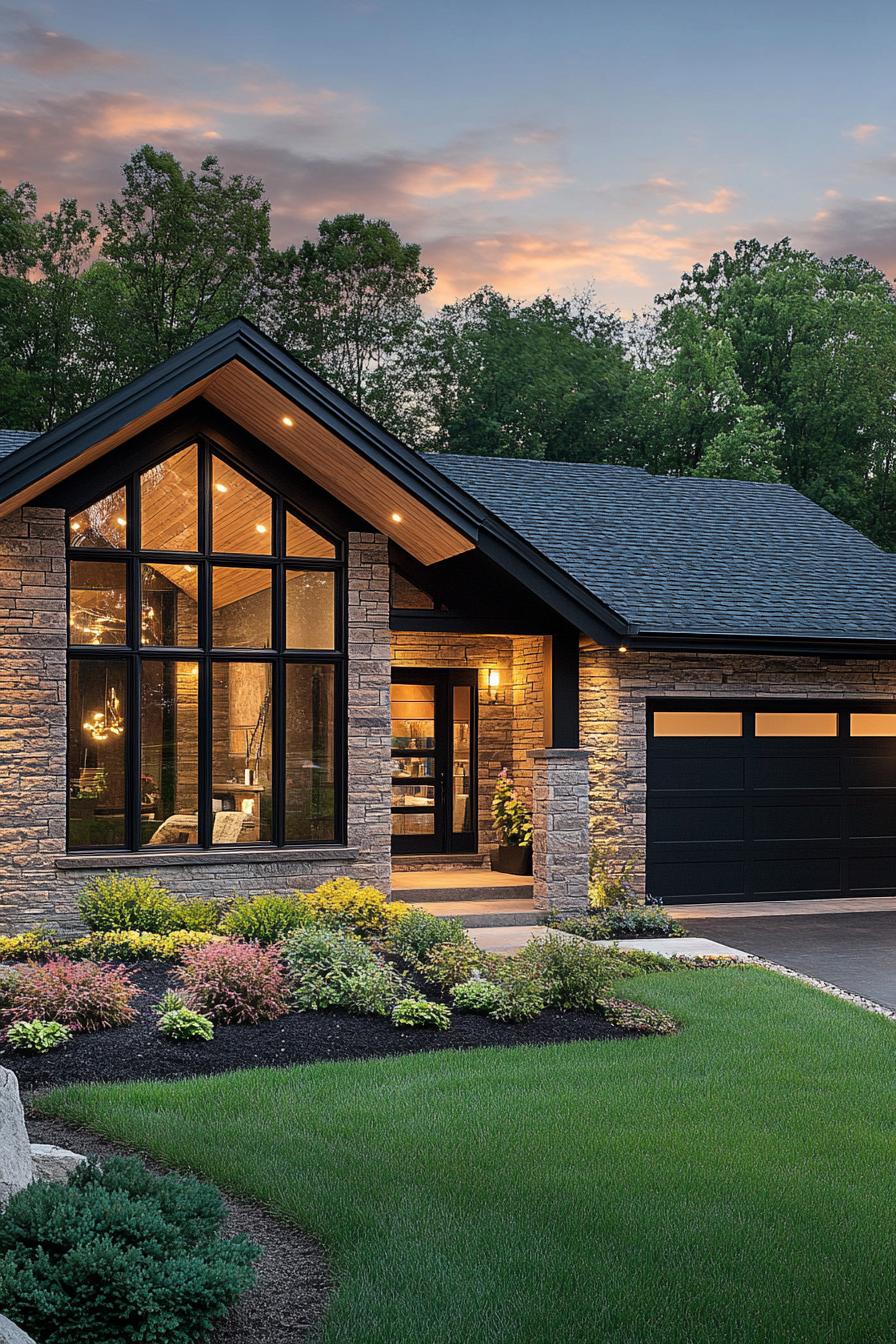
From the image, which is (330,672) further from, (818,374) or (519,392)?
(818,374)

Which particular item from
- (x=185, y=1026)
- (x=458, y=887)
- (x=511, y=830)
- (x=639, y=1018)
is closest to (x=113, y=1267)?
(x=185, y=1026)

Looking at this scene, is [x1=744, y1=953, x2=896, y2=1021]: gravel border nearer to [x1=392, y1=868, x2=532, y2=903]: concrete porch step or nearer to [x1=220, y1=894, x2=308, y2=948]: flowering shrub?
[x1=392, y1=868, x2=532, y2=903]: concrete porch step

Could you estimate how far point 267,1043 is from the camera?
24.6 feet

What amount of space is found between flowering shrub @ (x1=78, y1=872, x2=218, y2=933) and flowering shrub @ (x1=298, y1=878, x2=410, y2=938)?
88 centimetres

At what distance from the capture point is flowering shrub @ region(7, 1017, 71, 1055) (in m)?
7.08

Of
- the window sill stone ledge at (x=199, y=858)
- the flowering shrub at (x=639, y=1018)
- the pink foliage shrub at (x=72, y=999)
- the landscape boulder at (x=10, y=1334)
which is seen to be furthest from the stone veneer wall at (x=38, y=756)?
the landscape boulder at (x=10, y=1334)

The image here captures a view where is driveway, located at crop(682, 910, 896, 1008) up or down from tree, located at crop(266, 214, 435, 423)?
down

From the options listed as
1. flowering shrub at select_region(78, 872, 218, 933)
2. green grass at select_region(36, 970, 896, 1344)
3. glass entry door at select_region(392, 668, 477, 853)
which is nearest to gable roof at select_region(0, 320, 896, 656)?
glass entry door at select_region(392, 668, 477, 853)

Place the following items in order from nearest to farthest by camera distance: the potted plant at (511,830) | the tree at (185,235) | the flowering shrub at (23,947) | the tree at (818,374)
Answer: the flowering shrub at (23,947), the potted plant at (511,830), the tree at (185,235), the tree at (818,374)

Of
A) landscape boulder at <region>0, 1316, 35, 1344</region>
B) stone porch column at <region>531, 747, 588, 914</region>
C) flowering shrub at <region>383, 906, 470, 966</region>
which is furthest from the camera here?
stone porch column at <region>531, 747, 588, 914</region>

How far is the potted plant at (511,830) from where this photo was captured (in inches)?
568

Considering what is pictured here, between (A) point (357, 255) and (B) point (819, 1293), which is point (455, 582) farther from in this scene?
(A) point (357, 255)

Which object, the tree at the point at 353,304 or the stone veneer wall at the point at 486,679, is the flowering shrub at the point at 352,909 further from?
the tree at the point at 353,304

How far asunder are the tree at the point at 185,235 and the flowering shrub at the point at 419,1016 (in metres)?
25.6
